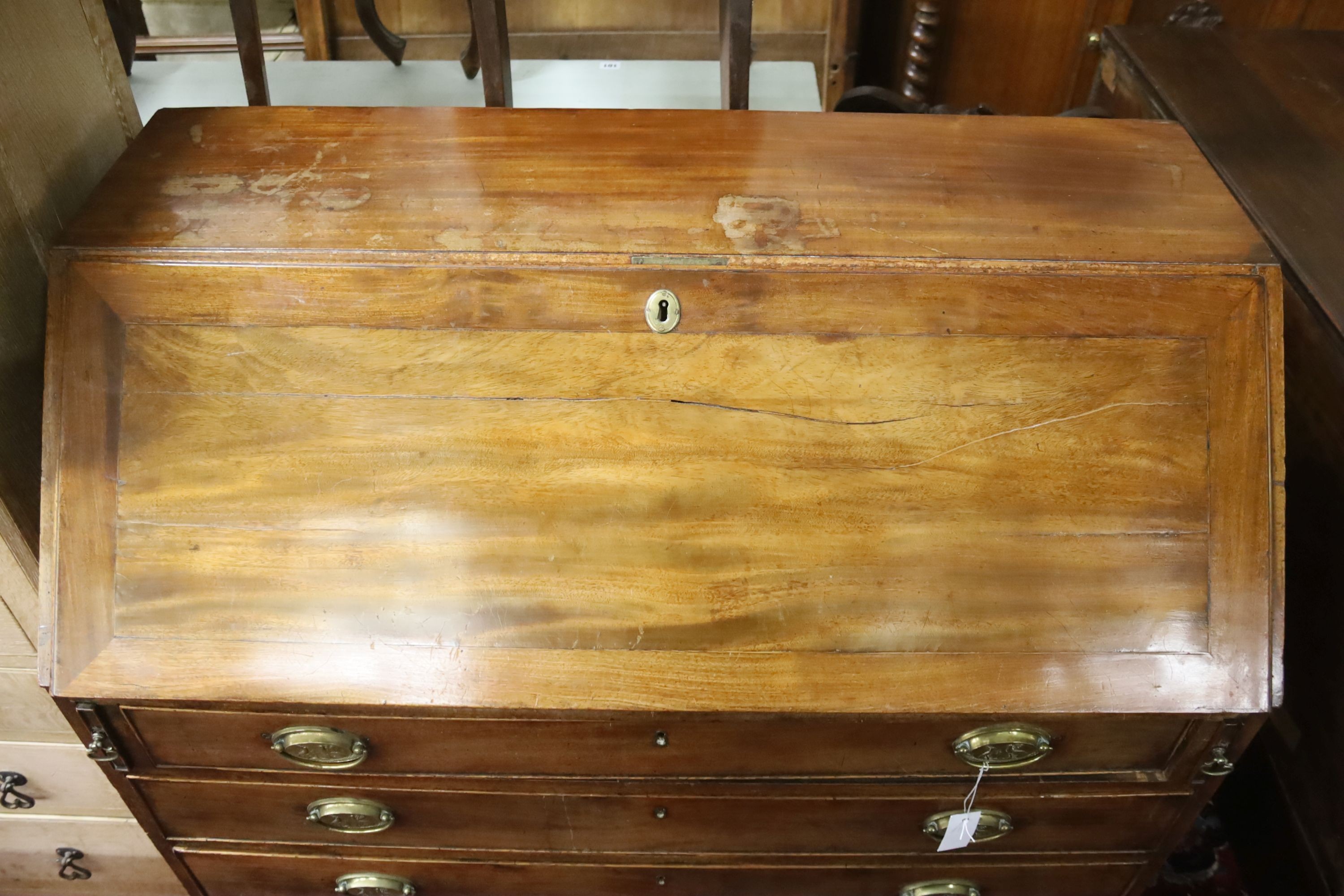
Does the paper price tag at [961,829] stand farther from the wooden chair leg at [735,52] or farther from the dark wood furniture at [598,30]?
the dark wood furniture at [598,30]

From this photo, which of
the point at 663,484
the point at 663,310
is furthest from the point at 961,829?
the point at 663,310

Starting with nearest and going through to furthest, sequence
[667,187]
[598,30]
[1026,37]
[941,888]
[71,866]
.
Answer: [667,187] → [941,888] → [71,866] → [1026,37] → [598,30]

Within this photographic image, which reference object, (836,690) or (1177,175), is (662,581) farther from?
(1177,175)

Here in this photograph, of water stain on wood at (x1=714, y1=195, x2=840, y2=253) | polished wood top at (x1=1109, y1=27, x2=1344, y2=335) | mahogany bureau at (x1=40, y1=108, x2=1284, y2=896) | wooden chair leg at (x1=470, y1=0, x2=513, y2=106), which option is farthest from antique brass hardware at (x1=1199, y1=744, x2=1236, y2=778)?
wooden chair leg at (x1=470, y1=0, x2=513, y2=106)

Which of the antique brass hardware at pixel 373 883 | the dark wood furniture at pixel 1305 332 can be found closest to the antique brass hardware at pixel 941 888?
the dark wood furniture at pixel 1305 332

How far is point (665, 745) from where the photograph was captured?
116 centimetres

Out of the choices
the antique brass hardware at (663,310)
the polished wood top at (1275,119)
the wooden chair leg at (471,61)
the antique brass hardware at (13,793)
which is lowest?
the antique brass hardware at (13,793)

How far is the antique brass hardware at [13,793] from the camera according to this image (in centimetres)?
151

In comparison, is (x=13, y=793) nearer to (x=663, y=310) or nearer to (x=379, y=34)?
(x=663, y=310)

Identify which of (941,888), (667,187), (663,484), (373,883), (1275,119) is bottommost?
(941,888)

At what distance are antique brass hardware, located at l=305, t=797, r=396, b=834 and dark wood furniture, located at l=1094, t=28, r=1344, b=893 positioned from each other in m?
1.38

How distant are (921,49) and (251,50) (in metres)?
1.69

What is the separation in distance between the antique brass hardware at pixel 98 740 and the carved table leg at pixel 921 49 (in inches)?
86.1

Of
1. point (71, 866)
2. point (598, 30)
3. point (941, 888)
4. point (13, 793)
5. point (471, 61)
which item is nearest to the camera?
point (941, 888)
